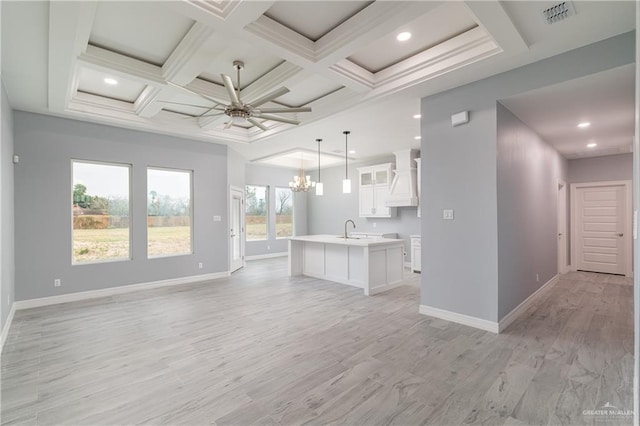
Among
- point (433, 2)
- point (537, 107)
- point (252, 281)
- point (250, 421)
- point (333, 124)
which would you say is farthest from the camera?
point (252, 281)

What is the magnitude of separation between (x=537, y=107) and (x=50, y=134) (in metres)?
6.95

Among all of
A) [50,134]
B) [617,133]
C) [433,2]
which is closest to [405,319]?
[433,2]

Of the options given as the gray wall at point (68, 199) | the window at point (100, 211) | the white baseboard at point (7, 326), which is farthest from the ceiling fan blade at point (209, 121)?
the white baseboard at point (7, 326)

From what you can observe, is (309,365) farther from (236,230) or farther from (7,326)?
(236,230)

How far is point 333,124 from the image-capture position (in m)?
5.21

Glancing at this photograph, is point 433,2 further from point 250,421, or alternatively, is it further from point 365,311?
point 365,311

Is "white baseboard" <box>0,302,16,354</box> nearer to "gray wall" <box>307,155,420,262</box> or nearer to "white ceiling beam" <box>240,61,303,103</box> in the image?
"white ceiling beam" <box>240,61,303,103</box>

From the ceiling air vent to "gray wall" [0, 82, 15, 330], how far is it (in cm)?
543

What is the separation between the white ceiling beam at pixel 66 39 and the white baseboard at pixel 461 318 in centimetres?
460

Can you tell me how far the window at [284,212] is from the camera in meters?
9.95

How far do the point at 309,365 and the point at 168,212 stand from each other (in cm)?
468

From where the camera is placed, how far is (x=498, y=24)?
2.50 meters

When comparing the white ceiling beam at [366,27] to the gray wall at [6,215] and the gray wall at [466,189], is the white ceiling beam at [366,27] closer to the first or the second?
the gray wall at [466,189]

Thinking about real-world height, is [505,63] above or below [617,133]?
above
